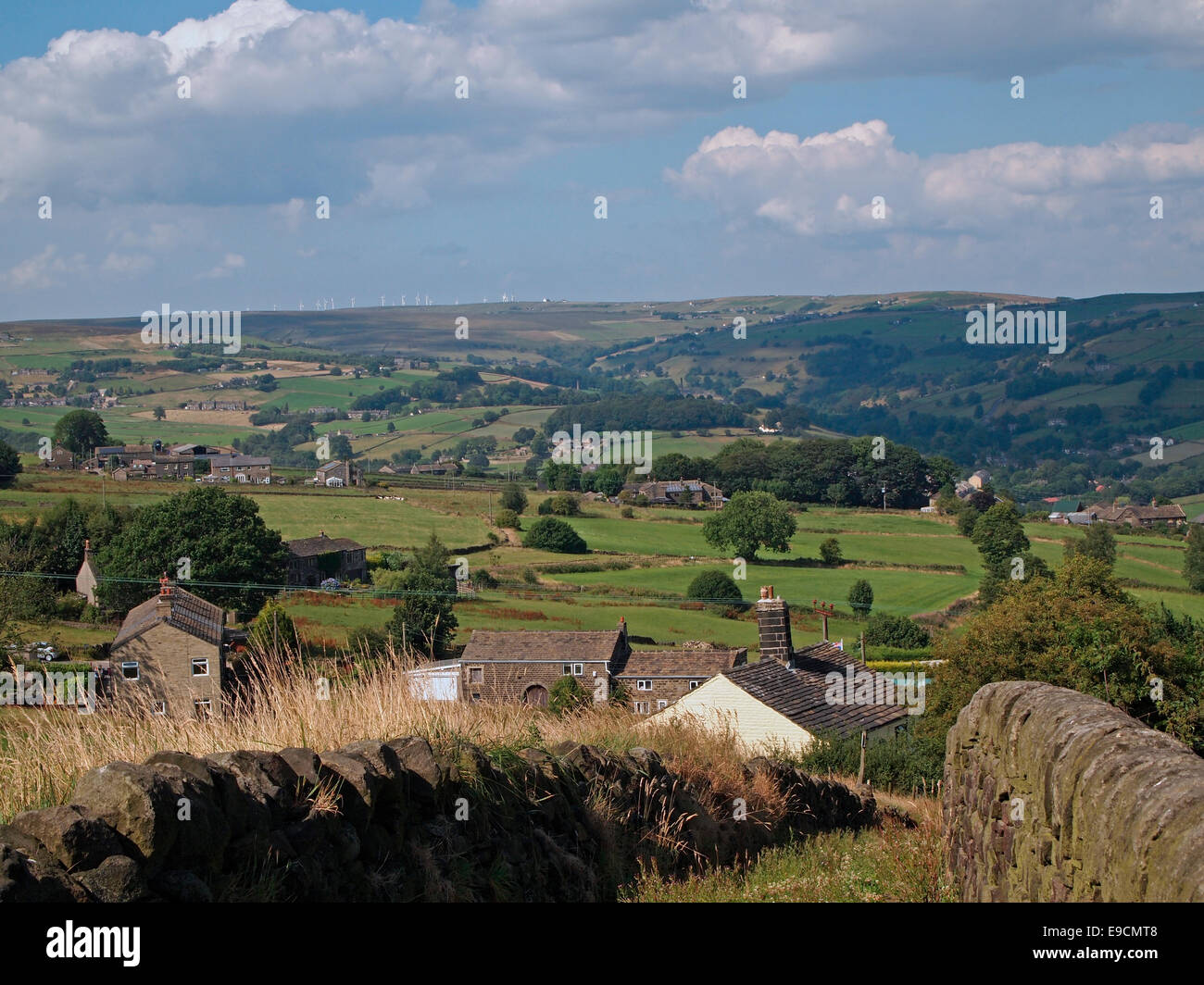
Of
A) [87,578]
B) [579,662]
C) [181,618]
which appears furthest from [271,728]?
[87,578]

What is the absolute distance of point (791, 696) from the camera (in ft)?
80.9

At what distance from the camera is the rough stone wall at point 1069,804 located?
4719mm

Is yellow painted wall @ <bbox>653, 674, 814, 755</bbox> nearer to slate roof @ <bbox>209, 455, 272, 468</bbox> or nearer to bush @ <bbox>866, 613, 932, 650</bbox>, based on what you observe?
bush @ <bbox>866, 613, 932, 650</bbox>

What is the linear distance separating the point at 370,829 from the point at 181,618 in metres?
31.8

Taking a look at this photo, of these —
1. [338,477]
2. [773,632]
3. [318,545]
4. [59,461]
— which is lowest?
[318,545]

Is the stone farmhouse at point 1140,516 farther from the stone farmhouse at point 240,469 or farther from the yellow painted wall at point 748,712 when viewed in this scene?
the yellow painted wall at point 748,712

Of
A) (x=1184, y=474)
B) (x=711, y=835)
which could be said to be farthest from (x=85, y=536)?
(x=1184, y=474)

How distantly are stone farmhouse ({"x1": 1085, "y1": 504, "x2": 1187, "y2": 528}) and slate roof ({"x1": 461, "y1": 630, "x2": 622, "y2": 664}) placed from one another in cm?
7551

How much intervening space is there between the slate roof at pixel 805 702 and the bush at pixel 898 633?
28657mm

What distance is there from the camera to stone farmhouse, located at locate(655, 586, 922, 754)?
888 inches

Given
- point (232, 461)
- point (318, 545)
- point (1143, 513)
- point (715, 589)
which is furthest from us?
point (232, 461)

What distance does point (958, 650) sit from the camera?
1193 inches

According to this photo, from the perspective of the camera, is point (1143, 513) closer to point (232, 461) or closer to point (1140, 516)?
point (1140, 516)

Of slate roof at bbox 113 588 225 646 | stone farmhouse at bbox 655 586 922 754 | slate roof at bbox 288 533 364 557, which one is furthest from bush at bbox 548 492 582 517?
stone farmhouse at bbox 655 586 922 754
